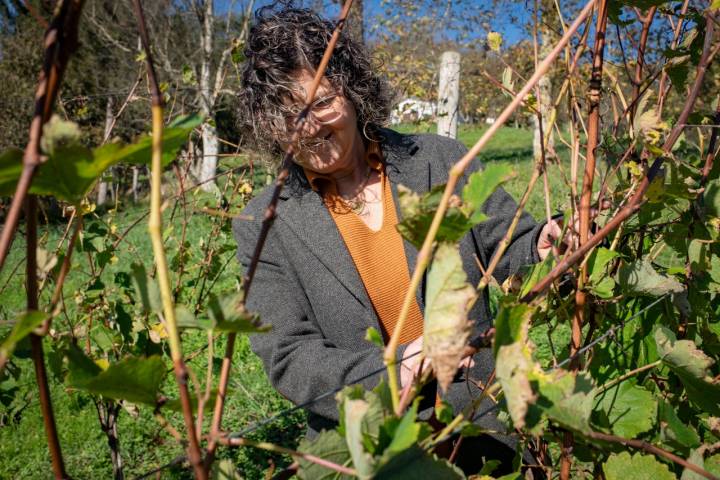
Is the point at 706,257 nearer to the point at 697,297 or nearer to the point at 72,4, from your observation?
the point at 697,297

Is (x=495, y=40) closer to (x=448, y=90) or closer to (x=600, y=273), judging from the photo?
(x=600, y=273)

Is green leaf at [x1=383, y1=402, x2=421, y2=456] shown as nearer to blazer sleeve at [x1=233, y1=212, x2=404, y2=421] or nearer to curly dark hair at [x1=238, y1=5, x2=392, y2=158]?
blazer sleeve at [x1=233, y1=212, x2=404, y2=421]

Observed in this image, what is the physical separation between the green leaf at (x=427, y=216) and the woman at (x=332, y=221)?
91 centimetres

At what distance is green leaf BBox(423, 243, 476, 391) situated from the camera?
480 millimetres

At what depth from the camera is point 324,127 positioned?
1.54m

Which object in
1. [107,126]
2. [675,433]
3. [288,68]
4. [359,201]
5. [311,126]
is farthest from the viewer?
[107,126]

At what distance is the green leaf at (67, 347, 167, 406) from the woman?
88cm

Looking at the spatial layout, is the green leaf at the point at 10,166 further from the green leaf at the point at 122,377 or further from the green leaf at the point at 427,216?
the green leaf at the point at 427,216

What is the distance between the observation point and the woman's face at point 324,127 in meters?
1.50

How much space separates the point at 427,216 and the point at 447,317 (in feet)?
0.34

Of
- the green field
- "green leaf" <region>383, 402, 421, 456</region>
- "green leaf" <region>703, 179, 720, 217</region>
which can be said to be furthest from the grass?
"green leaf" <region>383, 402, 421, 456</region>

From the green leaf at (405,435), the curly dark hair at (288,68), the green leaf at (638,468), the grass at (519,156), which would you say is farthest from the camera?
the grass at (519,156)

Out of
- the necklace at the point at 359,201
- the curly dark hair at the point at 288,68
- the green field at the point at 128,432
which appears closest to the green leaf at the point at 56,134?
the curly dark hair at the point at 288,68

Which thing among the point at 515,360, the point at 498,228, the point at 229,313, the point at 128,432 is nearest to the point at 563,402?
the point at 515,360
